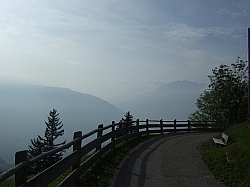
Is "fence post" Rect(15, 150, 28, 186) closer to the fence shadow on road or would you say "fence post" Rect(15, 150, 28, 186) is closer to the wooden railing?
the wooden railing

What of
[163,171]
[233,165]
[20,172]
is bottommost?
[163,171]

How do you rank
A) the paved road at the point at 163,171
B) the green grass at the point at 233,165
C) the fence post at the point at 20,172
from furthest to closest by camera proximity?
1. the green grass at the point at 233,165
2. the paved road at the point at 163,171
3. the fence post at the point at 20,172

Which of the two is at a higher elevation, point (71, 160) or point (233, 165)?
point (71, 160)

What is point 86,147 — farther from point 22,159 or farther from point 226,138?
point 226,138

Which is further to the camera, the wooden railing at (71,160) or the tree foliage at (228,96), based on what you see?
the tree foliage at (228,96)

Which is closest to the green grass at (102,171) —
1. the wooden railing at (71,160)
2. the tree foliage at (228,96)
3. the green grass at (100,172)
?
the green grass at (100,172)

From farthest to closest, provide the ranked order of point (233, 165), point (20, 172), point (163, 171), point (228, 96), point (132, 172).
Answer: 1. point (228, 96)
2. point (233, 165)
3. point (163, 171)
4. point (132, 172)
5. point (20, 172)

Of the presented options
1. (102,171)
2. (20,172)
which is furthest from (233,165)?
(20,172)

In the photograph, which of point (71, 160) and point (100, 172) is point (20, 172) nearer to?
point (71, 160)

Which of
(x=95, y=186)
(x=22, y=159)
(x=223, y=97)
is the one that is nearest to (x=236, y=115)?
(x=223, y=97)

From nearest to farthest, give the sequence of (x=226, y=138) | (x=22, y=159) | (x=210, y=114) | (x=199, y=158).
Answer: (x=22, y=159)
(x=199, y=158)
(x=226, y=138)
(x=210, y=114)

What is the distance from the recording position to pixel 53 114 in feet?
238

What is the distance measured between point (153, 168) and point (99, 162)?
1.76 meters

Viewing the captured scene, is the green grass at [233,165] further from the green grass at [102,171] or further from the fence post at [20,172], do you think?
the fence post at [20,172]
